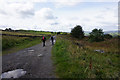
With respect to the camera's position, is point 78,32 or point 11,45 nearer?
point 11,45

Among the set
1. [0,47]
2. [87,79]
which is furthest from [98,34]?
[87,79]

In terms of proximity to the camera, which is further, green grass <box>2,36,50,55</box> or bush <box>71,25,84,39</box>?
bush <box>71,25,84,39</box>

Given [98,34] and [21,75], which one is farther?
[98,34]

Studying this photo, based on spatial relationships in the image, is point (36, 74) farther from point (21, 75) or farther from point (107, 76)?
point (107, 76)

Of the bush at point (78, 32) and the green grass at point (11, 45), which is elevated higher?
the bush at point (78, 32)

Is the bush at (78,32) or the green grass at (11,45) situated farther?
the bush at (78,32)

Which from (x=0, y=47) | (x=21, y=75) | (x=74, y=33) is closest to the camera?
(x=21, y=75)

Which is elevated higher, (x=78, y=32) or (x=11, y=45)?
(x=78, y=32)

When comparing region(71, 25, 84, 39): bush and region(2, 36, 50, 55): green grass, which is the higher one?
region(71, 25, 84, 39): bush

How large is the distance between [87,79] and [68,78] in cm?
105

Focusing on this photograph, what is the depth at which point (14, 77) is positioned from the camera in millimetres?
5824

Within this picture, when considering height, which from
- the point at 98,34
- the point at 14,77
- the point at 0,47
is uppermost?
the point at 98,34

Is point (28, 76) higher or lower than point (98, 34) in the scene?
lower

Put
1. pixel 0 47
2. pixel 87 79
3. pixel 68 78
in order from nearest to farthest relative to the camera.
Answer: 1. pixel 87 79
2. pixel 68 78
3. pixel 0 47
